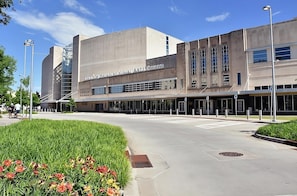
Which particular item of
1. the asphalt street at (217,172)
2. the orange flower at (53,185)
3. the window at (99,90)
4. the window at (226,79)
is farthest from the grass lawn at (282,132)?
the window at (99,90)

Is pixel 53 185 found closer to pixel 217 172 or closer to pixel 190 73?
pixel 217 172

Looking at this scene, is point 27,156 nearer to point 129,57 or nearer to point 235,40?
point 235,40

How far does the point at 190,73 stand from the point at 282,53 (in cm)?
1510

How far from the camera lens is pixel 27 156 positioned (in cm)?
528

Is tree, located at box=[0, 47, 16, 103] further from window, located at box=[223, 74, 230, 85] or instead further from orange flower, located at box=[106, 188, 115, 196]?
orange flower, located at box=[106, 188, 115, 196]

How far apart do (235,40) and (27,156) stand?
1649 inches

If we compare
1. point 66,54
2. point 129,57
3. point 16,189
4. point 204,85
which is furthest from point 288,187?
point 66,54

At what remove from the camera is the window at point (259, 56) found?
1585 inches

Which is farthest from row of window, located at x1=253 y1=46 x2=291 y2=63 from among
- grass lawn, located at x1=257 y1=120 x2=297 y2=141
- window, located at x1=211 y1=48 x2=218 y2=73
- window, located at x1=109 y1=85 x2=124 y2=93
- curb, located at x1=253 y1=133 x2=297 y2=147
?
window, located at x1=109 y1=85 x2=124 y2=93

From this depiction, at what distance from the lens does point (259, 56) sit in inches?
1594

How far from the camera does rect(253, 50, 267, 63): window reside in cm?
4025

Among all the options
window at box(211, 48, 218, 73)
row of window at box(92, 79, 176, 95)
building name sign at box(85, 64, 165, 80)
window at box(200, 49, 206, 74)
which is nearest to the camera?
window at box(211, 48, 218, 73)

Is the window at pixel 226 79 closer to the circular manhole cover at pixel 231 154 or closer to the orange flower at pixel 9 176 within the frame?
the circular manhole cover at pixel 231 154

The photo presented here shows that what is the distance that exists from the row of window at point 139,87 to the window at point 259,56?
15134 millimetres
